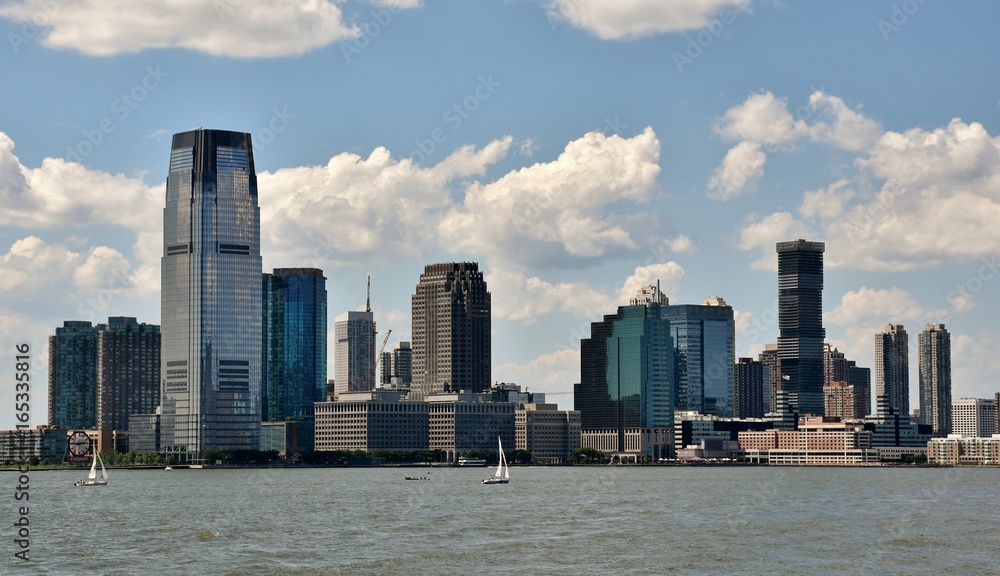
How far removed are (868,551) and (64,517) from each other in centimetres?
8660

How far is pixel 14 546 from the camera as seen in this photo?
128 meters

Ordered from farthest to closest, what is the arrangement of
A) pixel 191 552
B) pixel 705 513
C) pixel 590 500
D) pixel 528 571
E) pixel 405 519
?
pixel 590 500 → pixel 705 513 → pixel 405 519 → pixel 191 552 → pixel 528 571

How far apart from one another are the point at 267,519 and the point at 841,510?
62.2 meters

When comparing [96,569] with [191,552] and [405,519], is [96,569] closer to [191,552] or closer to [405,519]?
[191,552]

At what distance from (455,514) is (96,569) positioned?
189 ft

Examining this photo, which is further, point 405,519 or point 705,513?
point 705,513

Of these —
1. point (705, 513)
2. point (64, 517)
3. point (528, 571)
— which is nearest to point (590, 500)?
point (705, 513)

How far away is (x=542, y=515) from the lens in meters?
160

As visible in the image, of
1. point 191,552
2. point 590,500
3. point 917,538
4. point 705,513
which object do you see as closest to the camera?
point 191,552

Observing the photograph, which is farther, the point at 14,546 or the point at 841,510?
the point at 841,510

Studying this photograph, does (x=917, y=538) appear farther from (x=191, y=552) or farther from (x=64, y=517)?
(x=64, y=517)

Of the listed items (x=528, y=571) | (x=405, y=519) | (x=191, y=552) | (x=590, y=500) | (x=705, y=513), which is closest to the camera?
(x=528, y=571)

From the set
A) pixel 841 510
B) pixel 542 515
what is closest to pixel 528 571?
pixel 542 515

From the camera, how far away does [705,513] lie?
16562 centimetres
